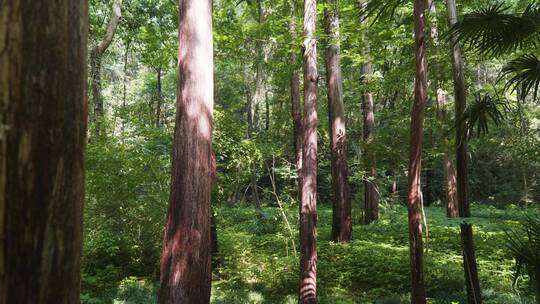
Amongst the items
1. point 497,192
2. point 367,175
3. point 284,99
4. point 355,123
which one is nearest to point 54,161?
point 367,175

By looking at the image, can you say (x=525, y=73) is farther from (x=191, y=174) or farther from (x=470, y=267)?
(x=191, y=174)

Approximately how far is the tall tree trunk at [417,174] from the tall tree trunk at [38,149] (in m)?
5.09

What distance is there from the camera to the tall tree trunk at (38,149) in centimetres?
102

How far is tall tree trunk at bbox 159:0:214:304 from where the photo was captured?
16.0ft

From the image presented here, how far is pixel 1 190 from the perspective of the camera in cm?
100

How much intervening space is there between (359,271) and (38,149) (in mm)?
9744

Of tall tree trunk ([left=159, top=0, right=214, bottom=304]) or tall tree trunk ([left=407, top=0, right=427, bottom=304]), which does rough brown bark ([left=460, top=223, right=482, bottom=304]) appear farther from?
tall tree trunk ([left=159, top=0, right=214, bottom=304])

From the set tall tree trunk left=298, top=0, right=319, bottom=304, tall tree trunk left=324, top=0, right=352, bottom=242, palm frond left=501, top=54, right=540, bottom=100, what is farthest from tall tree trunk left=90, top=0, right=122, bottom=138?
palm frond left=501, top=54, right=540, bottom=100

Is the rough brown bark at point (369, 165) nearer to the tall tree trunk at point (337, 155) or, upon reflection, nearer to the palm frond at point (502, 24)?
the tall tree trunk at point (337, 155)

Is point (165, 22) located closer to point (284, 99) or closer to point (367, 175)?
point (284, 99)

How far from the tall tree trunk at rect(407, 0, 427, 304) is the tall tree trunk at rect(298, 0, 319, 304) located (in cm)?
210

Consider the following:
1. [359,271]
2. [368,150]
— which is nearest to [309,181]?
[359,271]

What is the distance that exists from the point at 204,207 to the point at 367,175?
38.7ft

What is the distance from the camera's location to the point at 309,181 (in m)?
7.59
